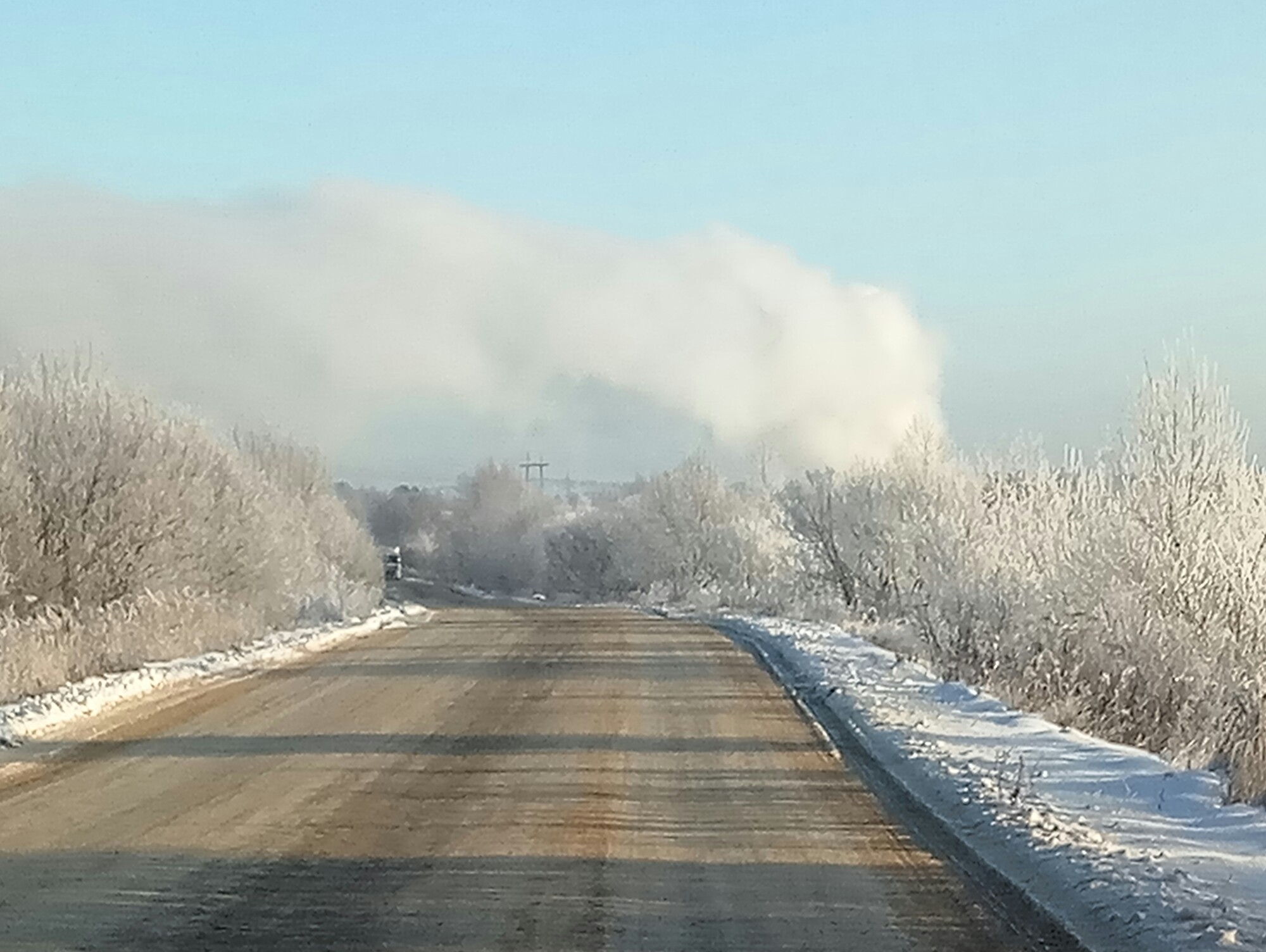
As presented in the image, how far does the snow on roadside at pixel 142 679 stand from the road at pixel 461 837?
63 centimetres

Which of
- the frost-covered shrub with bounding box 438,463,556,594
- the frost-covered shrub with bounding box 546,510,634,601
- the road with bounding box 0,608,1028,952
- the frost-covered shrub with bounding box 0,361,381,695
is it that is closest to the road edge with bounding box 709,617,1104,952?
the road with bounding box 0,608,1028,952

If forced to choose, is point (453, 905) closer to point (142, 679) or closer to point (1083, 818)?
point (1083, 818)

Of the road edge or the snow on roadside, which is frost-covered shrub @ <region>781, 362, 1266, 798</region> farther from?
the snow on roadside

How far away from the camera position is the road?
8.00 meters

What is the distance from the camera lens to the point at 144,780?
1327cm

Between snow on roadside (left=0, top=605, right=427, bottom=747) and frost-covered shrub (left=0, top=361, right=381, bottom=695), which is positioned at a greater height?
frost-covered shrub (left=0, top=361, right=381, bottom=695)

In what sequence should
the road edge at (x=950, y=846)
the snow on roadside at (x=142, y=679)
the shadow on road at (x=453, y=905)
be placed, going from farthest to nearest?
the snow on roadside at (x=142, y=679), the road edge at (x=950, y=846), the shadow on road at (x=453, y=905)

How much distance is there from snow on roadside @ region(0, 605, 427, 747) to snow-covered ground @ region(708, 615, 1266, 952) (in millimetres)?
9000

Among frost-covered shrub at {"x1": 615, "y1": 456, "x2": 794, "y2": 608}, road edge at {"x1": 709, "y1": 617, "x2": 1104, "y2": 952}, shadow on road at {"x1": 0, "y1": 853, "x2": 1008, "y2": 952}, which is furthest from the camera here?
frost-covered shrub at {"x1": 615, "y1": 456, "x2": 794, "y2": 608}

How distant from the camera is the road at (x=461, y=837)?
8.00 meters

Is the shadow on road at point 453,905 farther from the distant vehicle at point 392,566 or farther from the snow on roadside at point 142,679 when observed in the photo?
the distant vehicle at point 392,566

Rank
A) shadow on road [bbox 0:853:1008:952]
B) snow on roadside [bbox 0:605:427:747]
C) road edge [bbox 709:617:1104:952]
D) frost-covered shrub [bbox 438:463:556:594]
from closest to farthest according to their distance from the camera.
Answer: shadow on road [bbox 0:853:1008:952], road edge [bbox 709:617:1104:952], snow on roadside [bbox 0:605:427:747], frost-covered shrub [bbox 438:463:556:594]

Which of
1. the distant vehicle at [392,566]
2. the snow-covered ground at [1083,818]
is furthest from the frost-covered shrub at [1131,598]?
the distant vehicle at [392,566]

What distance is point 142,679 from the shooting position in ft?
71.9
